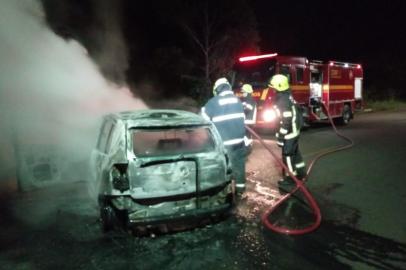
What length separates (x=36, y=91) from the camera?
8.03 m

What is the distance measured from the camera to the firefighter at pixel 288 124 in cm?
752

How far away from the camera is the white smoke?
7270mm

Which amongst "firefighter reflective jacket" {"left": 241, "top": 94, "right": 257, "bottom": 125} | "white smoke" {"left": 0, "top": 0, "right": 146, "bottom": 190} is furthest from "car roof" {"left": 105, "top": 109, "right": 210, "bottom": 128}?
"firefighter reflective jacket" {"left": 241, "top": 94, "right": 257, "bottom": 125}

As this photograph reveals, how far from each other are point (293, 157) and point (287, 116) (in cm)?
78

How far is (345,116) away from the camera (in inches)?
692

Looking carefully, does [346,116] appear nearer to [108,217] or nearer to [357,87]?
[357,87]

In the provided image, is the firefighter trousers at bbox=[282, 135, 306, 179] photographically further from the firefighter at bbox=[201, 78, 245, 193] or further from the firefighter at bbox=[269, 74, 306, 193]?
the firefighter at bbox=[201, 78, 245, 193]

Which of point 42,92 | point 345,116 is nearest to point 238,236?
point 42,92

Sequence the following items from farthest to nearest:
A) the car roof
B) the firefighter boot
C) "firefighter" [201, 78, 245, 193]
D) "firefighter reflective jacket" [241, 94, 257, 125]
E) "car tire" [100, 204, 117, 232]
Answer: "firefighter reflective jacket" [241, 94, 257, 125]
the firefighter boot
"firefighter" [201, 78, 245, 193]
the car roof
"car tire" [100, 204, 117, 232]

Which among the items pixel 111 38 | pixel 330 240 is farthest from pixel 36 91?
pixel 111 38

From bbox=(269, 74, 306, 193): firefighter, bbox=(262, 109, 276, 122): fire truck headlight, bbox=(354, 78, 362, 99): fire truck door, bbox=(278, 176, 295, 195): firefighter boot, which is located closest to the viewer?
bbox=(278, 176, 295, 195): firefighter boot

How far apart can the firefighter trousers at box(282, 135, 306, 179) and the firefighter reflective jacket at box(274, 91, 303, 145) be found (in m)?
0.11

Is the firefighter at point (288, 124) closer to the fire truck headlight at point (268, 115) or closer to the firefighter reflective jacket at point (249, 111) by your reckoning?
the firefighter reflective jacket at point (249, 111)

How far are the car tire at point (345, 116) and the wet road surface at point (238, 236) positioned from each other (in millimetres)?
9710
